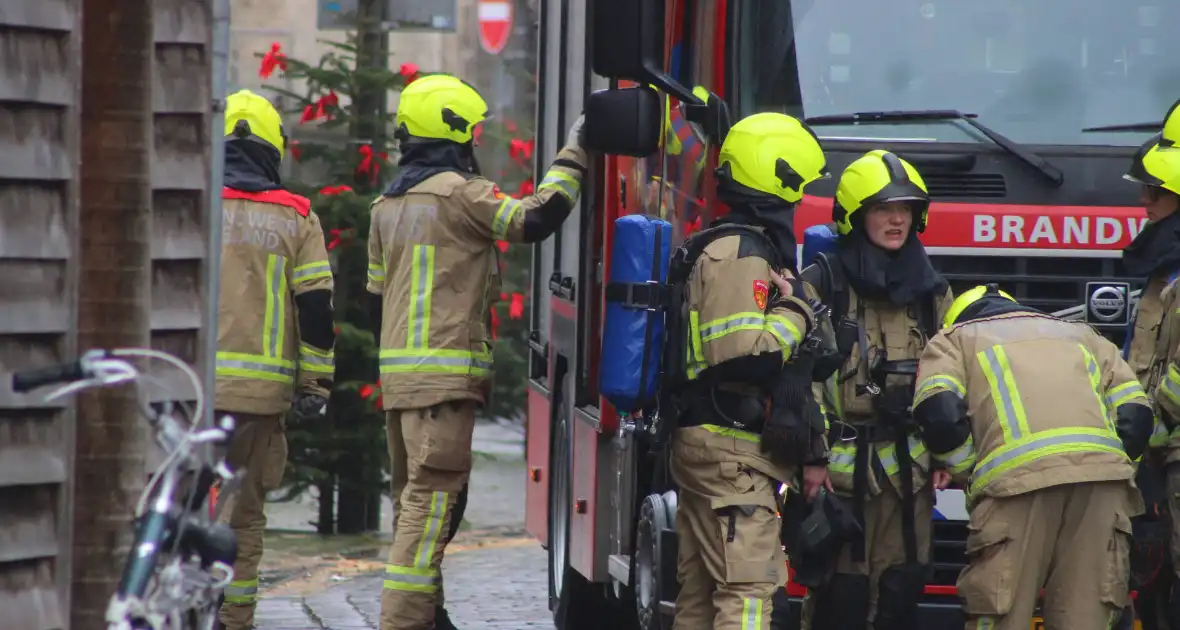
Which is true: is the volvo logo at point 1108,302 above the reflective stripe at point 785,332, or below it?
above

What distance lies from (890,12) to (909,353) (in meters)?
1.12

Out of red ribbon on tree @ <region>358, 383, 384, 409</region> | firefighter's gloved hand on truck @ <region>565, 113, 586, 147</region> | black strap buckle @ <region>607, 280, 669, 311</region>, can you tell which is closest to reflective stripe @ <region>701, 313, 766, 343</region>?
black strap buckle @ <region>607, 280, 669, 311</region>

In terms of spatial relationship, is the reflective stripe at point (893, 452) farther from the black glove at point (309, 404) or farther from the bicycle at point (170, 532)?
the bicycle at point (170, 532)

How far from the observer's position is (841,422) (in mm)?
6449

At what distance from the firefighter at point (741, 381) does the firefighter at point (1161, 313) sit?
1.05 metres

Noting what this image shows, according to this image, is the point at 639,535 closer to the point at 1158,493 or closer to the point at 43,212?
the point at 1158,493

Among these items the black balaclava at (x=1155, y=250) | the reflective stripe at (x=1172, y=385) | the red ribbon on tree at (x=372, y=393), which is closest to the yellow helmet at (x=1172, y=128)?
the black balaclava at (x=1155, y=250)

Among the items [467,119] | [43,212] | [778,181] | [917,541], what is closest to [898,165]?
[778,181]

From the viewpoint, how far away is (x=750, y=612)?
5992 millimetres

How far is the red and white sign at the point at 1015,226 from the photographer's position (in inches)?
262

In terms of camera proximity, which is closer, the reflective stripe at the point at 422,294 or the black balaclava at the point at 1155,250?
the black balaclava at the point at 1155,250

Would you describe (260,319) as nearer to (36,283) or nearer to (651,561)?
(651,561)

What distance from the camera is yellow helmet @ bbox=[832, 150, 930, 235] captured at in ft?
20.6

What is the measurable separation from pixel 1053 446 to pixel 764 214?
112 centimetres
